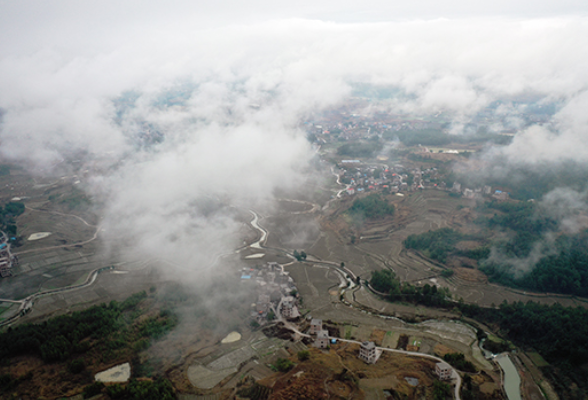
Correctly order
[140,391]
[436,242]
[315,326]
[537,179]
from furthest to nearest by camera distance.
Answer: [537,179] < [436,242] < [315,326] < [140,391]

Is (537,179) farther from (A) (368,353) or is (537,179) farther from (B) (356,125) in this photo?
(B) (356,125)

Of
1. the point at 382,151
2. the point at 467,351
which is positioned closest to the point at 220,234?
the point at 467,351

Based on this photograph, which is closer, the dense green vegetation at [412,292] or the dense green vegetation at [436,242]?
the dense green vegetation at [412,292]

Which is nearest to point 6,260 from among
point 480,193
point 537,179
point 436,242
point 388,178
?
point 436,242

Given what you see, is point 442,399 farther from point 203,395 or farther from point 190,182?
point 190,182

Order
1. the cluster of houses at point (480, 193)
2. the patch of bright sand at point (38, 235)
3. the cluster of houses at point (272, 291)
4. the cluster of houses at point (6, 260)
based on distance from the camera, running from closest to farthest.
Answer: the cluster of houses at point (272, 291)
the cluster of houses at point (6, 260)
the patch of bright sand at point (38, 235)
the cluster of houses at point (480, 193)

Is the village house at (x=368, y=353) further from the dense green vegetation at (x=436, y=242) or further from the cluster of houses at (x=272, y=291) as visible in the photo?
the dense green vegetation at (x=436, y=242)

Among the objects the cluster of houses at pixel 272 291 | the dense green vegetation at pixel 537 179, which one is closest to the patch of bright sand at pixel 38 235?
the cluster of houses at pixel 272 291
